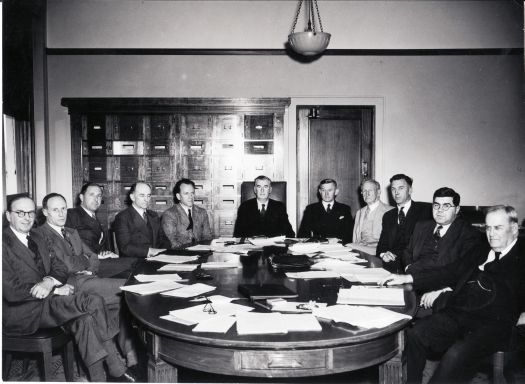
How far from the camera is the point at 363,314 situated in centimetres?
185

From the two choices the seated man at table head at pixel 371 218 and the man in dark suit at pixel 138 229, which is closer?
Result: the man in dark suit at pixel 138 229

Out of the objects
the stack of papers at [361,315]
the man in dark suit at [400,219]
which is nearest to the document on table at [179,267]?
the stack of papers at [361,315]

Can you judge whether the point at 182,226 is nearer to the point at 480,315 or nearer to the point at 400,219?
the point at 400,219

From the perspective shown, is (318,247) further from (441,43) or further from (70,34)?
(70,34)

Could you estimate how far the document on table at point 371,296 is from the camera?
6.62 feet

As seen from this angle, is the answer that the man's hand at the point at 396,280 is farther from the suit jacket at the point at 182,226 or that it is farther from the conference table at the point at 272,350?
the suit jacket at the point at 182,226

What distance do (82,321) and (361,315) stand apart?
154 centimetres

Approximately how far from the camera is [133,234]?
399cm

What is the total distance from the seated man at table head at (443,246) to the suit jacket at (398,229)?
0.52m

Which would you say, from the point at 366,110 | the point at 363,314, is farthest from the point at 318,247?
the point at 366,110

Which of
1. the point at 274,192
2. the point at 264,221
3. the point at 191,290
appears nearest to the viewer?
the point at 191,290

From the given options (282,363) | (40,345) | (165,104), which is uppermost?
(165,104)

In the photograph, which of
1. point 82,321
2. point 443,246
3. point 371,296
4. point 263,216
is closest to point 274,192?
point 263,216

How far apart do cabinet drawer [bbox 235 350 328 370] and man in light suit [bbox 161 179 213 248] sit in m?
2.55
